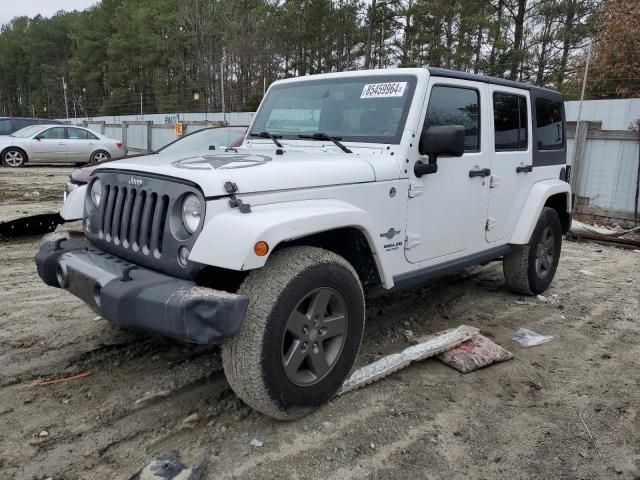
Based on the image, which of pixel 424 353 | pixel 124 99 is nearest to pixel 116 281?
pixel 424 353

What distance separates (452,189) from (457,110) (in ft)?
1.97

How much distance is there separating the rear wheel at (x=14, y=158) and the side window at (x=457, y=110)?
1515 centimetres

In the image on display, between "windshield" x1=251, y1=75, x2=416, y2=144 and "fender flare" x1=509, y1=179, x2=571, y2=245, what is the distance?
186 cm

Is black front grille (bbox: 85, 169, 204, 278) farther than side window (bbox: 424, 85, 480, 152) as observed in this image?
No

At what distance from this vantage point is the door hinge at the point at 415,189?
11.0 feet

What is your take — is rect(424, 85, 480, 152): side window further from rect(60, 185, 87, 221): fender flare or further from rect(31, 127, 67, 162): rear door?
rect(31, 127, 67, 162): rear door

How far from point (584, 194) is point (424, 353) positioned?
23.7 ft

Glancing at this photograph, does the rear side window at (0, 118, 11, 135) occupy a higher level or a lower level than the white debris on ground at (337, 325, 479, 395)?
higher

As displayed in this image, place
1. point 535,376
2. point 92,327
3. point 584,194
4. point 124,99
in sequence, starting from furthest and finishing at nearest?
point 124,99, point 584,194, point 92,327, point 535,376

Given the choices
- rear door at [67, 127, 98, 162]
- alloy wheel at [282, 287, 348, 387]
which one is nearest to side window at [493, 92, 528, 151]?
alloy wheel at [282, 287, 348, 387]

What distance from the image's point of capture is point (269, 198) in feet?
8.55

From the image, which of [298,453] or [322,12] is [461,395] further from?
[322,12]

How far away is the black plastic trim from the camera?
343 cm

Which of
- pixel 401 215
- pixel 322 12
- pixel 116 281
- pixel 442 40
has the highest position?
pixel 322 12
